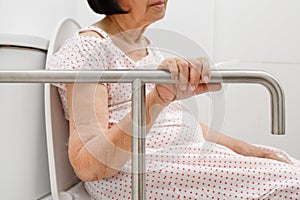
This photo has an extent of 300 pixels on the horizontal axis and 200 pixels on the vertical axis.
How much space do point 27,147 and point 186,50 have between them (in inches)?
13.2

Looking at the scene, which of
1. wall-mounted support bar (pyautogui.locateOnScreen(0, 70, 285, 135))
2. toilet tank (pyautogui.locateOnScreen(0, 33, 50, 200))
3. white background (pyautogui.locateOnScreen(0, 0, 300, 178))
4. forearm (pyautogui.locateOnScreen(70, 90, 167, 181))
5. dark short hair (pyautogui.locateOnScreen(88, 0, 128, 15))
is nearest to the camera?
wall-mounted support bar (pyautogui.locateOnScreen(0, 70, 285, 135))

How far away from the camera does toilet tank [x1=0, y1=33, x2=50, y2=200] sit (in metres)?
0.79

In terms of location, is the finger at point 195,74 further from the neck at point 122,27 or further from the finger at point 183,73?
the neck at point 122,27

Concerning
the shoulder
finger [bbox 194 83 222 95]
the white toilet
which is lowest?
the white toilet

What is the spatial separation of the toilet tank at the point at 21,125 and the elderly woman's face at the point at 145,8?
0.61 ft

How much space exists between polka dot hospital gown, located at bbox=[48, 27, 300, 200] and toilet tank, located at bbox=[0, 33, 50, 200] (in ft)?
0.18

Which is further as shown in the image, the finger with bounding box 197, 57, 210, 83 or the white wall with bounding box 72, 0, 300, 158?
the white wall with bounding box 72, 0, 300, 158

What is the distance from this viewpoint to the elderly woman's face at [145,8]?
93 cm

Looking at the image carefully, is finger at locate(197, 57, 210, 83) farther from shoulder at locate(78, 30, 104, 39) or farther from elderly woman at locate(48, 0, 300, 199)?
shoulder at locate(78, 30, 104, 39)

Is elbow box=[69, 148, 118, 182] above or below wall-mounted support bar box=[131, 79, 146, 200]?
below

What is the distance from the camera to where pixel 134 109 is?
558 millimetres

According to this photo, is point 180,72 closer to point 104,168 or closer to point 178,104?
point 104,168

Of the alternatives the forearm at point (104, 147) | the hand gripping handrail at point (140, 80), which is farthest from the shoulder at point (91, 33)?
the hand gripping handrail at point (140, 80)

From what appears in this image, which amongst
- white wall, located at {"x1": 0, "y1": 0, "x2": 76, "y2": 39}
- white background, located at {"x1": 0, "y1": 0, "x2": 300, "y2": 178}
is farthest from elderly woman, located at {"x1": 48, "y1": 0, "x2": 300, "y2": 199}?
white background, located at {"x1": 0, "y1": 0, "x2": 300, "y2": 178}
